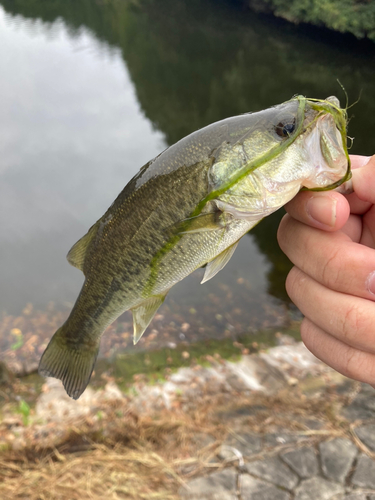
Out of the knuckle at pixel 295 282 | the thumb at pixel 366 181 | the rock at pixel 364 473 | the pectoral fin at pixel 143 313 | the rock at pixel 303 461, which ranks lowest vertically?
the rock at pixel 303 461

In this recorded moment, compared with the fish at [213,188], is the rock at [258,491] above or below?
below

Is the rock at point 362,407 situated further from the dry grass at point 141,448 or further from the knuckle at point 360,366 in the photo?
the knuckle at point 360,366

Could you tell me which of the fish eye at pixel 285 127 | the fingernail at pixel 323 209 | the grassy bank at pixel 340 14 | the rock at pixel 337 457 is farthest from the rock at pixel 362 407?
the grassy bank at pixel 340 14

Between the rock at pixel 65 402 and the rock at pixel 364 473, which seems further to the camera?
the rock at pixel 65 402

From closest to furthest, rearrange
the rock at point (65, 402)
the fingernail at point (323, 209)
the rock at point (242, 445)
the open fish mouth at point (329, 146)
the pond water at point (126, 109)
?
the open fish mouth at point (329, 146) < the fingernail at point (323, 209) < the rock at point (242, 445) < the rock at point (65, 402) < the pond water at point (126, 109)

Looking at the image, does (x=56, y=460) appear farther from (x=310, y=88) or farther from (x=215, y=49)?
(x=215, y=49)

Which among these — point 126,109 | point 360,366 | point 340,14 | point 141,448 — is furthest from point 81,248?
point 340,14

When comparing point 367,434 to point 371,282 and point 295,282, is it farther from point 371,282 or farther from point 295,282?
point 371,282

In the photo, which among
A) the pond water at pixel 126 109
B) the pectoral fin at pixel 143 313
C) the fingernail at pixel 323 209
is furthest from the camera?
the pond water at pixel 126 109
